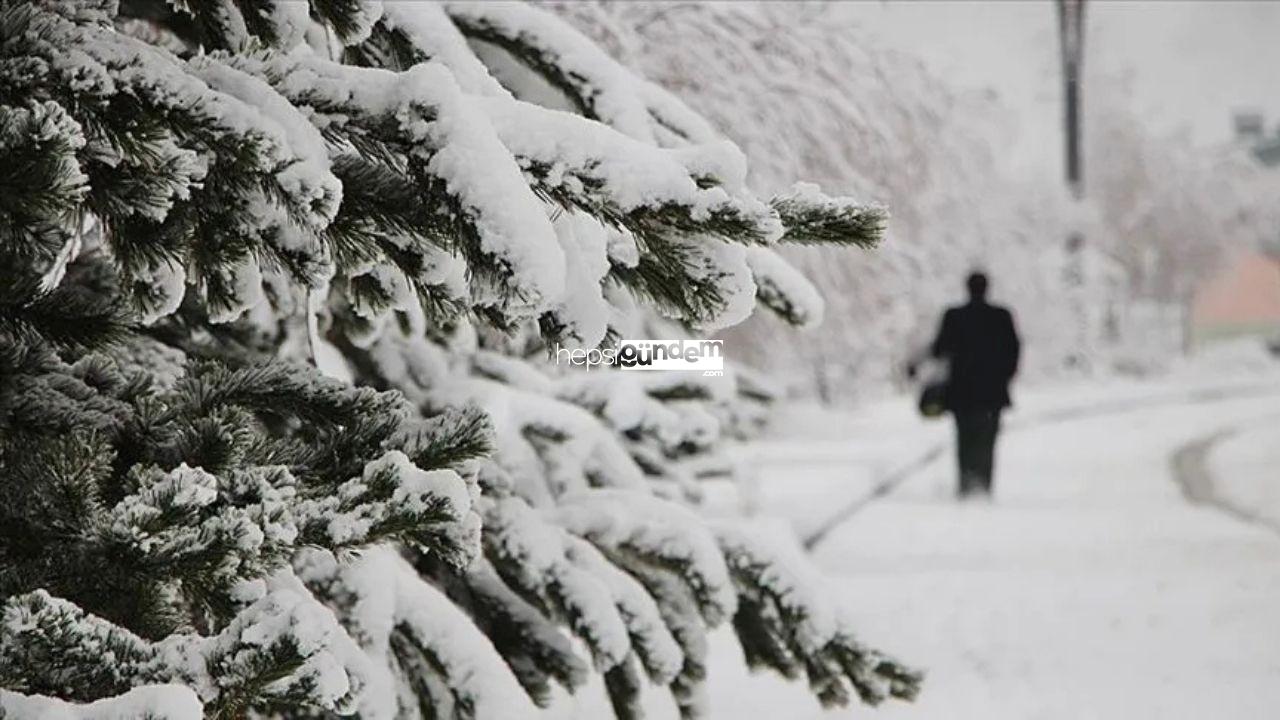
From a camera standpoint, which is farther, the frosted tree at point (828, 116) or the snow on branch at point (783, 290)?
the frosted tree at point (828, 116)

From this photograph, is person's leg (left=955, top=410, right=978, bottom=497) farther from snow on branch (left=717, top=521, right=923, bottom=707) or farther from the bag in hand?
snow on branch (left=717, top=521, right=923, bottom=707)

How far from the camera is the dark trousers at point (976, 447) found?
29.9 feet

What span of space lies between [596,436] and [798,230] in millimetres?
1624

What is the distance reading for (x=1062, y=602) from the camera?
18.5 feet

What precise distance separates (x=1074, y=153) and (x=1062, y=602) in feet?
58.4

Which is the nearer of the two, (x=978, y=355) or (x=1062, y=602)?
(x=1062, y=602)

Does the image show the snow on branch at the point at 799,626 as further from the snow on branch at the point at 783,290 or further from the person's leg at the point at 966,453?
the person's leg at the point at 966,453

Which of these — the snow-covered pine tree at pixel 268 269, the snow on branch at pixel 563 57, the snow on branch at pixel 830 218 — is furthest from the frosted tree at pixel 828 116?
the snow on branch at pixel 563 57

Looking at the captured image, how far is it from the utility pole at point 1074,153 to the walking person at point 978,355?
3934 mm

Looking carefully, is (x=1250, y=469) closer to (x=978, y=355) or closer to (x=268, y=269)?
(x=978, y=355)

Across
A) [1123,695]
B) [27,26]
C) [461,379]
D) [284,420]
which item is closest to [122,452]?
[27,26]

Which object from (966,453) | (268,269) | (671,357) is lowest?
(966,453)

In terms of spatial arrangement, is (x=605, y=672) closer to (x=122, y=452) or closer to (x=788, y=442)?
(x=122, y=452)

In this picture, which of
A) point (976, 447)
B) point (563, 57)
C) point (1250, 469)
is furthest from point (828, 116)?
point (1250, 469)
